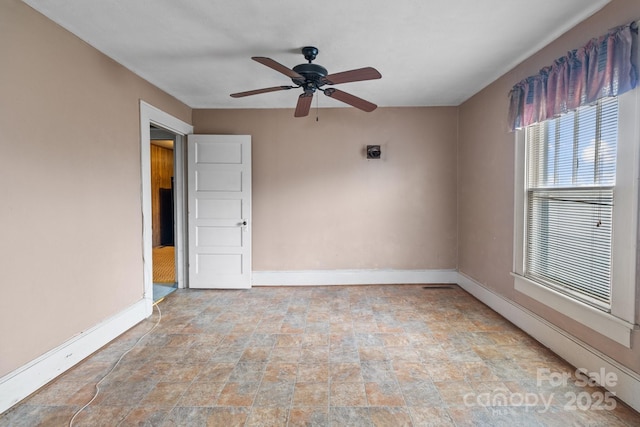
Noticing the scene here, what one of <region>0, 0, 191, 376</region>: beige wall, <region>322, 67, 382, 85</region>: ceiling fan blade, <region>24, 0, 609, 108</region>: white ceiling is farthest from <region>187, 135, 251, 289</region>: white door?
<region>322, 67, 382, 85</region>: ceiling fan blade

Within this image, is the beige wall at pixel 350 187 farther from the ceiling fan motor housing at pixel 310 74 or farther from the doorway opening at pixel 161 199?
the doorway opening at pixel 161 199

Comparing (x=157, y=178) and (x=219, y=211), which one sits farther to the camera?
(x=157, y=178)

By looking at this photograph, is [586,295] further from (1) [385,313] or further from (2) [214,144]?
(2) [214,144]

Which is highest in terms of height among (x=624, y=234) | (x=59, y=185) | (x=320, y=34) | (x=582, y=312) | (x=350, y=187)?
(x=320, y=34)

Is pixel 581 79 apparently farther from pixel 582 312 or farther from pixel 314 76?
pixel 314 76

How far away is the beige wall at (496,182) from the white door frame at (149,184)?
3818 mm

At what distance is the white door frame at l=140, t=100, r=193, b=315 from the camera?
3170 millimetres

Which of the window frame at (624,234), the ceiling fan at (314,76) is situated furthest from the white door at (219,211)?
the window frame at (624,234)

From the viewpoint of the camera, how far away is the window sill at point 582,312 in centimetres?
187

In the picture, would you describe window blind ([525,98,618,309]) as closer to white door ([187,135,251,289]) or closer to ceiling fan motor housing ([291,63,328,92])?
ceiling fan motor housing ([291,63,328,92])

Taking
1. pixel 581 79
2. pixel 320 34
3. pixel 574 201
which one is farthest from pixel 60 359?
pixel 581 79

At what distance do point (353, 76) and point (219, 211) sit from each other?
2.73 metres

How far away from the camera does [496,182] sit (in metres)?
3.31

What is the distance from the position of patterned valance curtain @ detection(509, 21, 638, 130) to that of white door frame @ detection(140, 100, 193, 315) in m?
3.80
